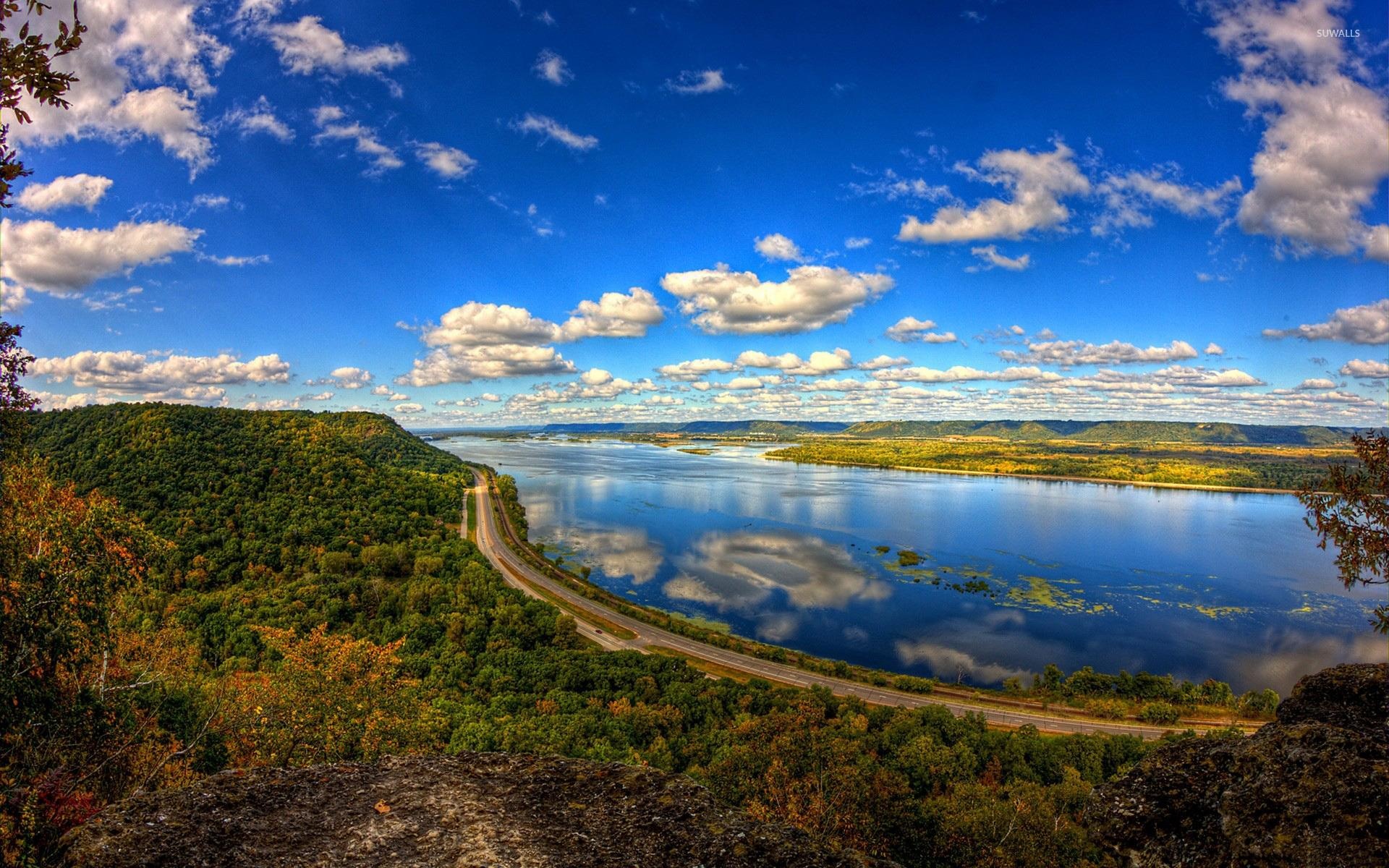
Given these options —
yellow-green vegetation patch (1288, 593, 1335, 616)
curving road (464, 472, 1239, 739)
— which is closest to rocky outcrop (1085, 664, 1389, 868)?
curving road (464, 472, 1239, 739)

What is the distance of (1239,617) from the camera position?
50.6 meters

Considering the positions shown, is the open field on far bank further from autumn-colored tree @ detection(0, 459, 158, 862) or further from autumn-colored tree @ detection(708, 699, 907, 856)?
autumn-colored tree @ detection(0, 459, 158, 862)

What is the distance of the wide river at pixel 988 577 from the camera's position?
43.5 m

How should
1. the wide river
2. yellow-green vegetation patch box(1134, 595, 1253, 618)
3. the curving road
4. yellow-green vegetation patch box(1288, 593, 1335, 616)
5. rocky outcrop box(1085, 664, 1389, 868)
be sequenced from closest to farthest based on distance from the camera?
rocky outcrop box(1085, 664, 1389, 868), the curving road, the wide river, yellow-green vegetation patch box(1134, 595, 1253, 618), yellow-green vegetation patch box(1288, 593, 1335, 616)

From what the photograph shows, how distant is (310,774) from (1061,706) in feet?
132

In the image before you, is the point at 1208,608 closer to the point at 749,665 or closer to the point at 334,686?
the point at 749,665

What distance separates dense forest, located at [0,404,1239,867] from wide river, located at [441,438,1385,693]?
15.6 meters

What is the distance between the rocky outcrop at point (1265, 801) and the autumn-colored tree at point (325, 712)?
14.2 meters

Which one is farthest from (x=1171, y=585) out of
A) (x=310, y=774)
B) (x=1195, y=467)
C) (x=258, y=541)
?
(x=1195, y=467)

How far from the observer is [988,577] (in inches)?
2375

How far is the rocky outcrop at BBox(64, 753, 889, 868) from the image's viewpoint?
486 cm

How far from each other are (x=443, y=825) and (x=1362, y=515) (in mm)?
11941

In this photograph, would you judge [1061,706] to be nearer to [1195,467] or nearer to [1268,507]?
[1268,507]

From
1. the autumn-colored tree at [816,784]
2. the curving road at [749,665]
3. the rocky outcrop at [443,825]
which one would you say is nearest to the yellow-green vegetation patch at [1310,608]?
the curving road at [749,665]
